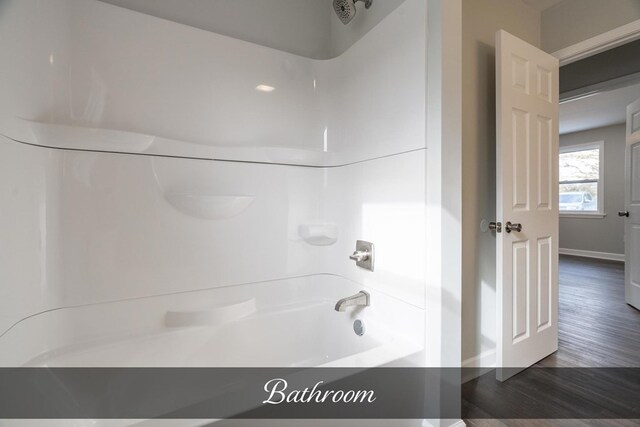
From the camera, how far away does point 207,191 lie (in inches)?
62.2

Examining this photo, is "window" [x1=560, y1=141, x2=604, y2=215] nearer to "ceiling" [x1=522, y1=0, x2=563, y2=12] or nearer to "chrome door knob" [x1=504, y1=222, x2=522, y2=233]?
"ceiling" [x1=522, y1=0, x2=563, y2=12]

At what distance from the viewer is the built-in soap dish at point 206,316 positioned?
1.47 meters

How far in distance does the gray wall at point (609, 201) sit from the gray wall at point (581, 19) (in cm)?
471

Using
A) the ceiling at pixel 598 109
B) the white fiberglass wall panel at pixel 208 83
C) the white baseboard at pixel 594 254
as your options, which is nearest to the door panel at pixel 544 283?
the white fiberglass wall panel at pixel 208 83

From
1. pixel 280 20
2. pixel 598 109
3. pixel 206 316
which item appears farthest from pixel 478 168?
pixel 598 109

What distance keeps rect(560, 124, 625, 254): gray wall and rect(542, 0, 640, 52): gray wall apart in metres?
4.71

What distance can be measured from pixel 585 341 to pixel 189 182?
299cm

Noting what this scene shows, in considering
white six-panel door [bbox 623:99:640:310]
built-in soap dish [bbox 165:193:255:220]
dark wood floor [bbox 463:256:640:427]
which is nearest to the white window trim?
dark wood floor [bbox 463:256:640:427]

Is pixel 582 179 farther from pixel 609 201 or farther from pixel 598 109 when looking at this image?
pixel 598 109

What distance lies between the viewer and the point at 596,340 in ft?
7.25

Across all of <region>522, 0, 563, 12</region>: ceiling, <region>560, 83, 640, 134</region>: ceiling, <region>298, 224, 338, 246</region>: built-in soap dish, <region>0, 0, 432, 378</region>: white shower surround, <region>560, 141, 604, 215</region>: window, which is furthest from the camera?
<region>560, 141, 604, 215</region>: window

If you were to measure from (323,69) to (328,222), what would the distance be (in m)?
1.01

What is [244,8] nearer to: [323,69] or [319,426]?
[323,69]

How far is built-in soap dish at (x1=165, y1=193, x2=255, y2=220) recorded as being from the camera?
148 centimetres
